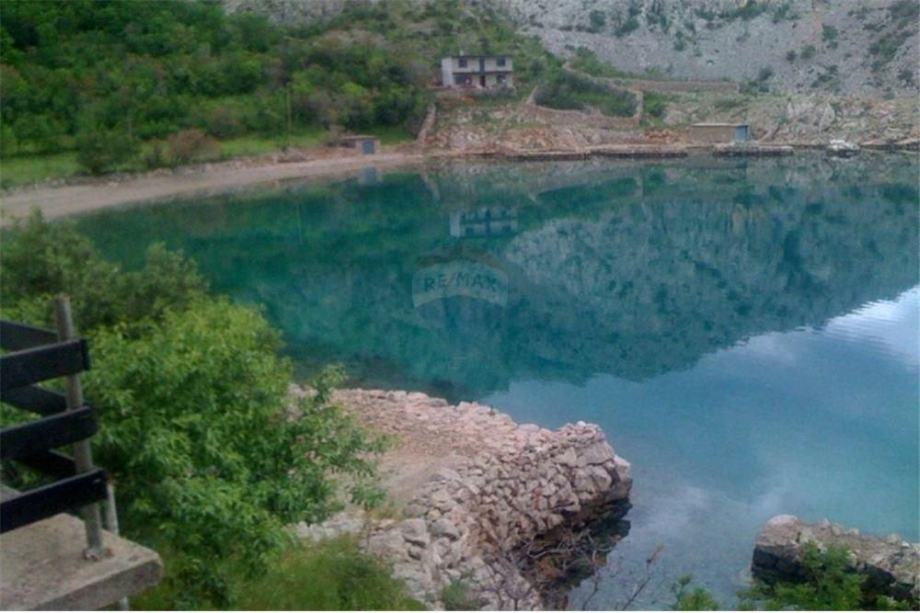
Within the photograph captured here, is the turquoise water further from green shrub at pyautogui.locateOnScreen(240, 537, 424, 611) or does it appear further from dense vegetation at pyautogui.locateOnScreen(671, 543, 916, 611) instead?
green shrub at pyautogui.locateOnScreen(240, 537, 424, 611)

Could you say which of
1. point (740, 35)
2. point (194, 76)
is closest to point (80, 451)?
point (194, 76)

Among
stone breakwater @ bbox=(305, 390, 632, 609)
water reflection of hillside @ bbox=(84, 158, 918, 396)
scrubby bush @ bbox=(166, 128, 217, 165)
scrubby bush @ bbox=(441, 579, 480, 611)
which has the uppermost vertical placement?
scrubby bush @ bbox=(166, 128, 217, 165)

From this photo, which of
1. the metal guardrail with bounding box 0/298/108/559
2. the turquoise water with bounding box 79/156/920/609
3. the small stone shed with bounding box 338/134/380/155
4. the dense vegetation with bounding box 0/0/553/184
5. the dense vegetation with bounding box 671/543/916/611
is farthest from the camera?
the small stone shed with bounding box 338/134/380/155

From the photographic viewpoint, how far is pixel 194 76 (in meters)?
42.3

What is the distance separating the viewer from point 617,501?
36.2 feet

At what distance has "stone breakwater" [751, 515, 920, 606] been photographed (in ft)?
28.7

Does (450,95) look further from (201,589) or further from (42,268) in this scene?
(201,589)

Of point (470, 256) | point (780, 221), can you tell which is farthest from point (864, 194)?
point (470, 256)

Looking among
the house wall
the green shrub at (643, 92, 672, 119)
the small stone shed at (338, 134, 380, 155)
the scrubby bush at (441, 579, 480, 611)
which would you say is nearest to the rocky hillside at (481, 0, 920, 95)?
the green shrub at (643, 92, 672, 119)

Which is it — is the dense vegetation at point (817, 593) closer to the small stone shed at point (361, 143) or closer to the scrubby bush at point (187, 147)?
the scrubby bush at point (187, 147)

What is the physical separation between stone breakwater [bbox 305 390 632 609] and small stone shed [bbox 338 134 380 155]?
31.2 metres

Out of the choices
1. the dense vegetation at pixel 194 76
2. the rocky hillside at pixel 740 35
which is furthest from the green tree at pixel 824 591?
the rocky hillside at pixel 740 35

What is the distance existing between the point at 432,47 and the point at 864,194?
929 inches

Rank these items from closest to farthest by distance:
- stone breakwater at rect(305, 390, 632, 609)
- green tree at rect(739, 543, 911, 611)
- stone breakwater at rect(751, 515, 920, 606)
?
1. green tree at rect(739, 543, 911, 611)
2. stone breakwater at rect(305, 390, 632, 609)
3. stone breakwater at rect(751, 515, 920, 606)
